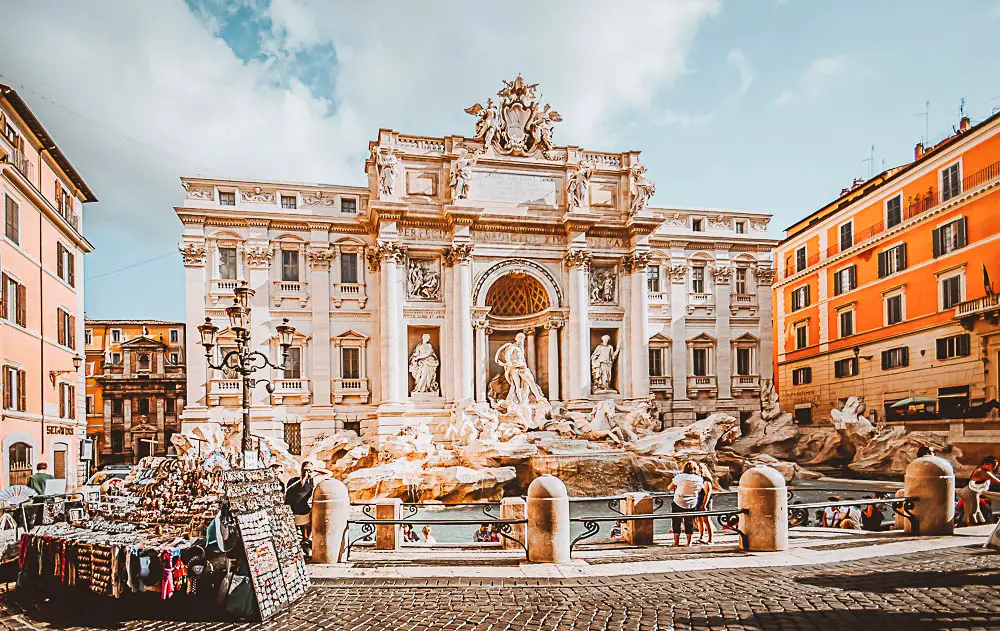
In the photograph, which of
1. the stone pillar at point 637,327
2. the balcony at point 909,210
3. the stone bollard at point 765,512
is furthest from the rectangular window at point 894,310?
the stone bollard at point 765,512

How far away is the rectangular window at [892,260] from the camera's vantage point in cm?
3044

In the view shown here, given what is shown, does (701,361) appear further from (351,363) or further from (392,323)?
(351,363)

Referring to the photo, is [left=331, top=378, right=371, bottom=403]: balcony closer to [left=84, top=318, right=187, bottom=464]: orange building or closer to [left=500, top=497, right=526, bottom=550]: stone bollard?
[left=500, top=497, right=526, bottom=550]: stone bollard

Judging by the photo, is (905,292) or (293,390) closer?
(293,390)

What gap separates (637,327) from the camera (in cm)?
3034

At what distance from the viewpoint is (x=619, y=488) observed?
22.9m

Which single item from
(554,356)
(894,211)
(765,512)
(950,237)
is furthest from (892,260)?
(765,512)

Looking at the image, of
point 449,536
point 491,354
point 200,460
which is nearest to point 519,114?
point 491,354

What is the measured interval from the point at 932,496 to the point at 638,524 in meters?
4.62

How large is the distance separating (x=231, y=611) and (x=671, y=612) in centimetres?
458

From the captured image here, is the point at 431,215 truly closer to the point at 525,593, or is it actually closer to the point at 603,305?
the point at 603,305

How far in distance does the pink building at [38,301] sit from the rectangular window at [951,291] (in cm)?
3245

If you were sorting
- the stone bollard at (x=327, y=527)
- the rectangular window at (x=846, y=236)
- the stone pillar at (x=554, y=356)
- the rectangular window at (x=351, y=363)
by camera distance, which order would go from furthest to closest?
the rectangular window at (x=846, y=236), the stone pillar at (x=554, y=356), the rectangular window at (x=351, y=363), the stone bollard at (x=327, y=527)

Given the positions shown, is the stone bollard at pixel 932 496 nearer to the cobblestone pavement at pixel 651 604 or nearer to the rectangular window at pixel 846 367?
the cobblestone pavement at pixel 651 604
